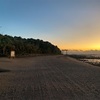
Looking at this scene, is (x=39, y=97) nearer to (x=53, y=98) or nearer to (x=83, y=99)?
(x=53, y=98)

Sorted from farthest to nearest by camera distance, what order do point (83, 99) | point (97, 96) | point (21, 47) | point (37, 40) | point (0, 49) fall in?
1. point (37, 40)
2. point (21, 47)
3. point (0, 49)
4. point (97, 96)
5. point (83, 99)

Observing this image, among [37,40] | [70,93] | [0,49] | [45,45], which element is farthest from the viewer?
[37,40]

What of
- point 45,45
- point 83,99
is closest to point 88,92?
point 83,99

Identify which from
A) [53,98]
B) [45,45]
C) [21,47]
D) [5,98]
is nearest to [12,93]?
[5,98]

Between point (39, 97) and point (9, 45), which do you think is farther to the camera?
point (9, 45)

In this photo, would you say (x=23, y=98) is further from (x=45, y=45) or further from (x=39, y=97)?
(x=45, y=45)

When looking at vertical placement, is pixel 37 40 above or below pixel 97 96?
above

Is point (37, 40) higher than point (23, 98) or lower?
higher

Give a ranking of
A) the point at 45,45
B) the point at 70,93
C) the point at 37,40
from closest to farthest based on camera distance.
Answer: the point at 70,93, the point at 45,45, the point at 37,40

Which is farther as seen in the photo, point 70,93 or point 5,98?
point 70,93

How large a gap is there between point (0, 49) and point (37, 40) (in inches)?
2692

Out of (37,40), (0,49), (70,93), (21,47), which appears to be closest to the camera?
(70,93)

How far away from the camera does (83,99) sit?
12.6 meters

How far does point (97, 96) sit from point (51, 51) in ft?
413
